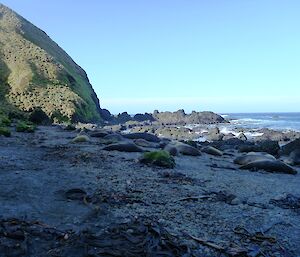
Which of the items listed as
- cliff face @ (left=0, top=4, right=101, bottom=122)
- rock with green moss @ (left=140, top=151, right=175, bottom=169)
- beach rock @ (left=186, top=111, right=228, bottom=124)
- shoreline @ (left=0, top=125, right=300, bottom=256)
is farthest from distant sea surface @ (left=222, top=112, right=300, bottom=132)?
shoreline @ (left=0, top=125, right=300, bottom=256)

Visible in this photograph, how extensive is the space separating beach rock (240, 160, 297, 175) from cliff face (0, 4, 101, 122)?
4308 centimetres

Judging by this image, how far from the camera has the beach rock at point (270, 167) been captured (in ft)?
45.9

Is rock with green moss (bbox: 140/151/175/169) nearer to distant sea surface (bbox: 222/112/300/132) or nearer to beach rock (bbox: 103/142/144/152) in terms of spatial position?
beach rock (bbox: 103/142/144/152)

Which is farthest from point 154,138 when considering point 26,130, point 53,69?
point 53,69

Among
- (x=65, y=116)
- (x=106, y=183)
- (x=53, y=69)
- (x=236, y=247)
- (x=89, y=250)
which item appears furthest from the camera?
(x=53, y=69)

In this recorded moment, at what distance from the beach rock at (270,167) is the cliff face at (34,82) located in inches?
1696

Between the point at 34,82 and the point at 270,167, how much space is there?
5744 centimetres

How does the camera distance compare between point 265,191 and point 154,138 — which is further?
point 154,138

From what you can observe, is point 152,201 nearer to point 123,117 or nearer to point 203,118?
point 203,118

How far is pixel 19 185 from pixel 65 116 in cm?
4834

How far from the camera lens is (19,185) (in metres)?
8.47

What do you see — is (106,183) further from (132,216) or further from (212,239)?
(212,239)

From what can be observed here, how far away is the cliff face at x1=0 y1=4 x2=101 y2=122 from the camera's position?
58281 millimetres

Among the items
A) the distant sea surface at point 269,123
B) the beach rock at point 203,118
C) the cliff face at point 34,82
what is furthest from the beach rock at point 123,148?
the beach rock at point 203,118
